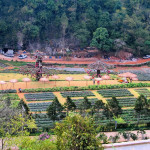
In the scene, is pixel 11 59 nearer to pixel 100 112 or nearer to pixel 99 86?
pixel 99 86

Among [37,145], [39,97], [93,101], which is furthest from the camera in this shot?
[39,97]

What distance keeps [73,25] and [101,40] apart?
9454 mm

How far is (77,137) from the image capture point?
19734 millimetres

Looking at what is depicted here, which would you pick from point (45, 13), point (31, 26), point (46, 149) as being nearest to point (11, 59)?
point (31, 26)

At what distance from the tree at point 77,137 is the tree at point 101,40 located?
49702 mm

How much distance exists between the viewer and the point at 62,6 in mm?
74875

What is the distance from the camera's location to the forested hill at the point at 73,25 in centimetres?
7106

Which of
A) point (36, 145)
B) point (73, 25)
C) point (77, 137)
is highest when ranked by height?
point (73, 25)

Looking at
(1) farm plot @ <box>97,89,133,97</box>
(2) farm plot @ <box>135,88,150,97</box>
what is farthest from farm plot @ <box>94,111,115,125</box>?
(2) farm plot @ <box>135,88,150,97</box>

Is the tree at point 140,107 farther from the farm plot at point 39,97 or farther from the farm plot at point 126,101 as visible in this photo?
the farm plot at point 39,97

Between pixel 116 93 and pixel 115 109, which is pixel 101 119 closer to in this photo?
pixel 115 109

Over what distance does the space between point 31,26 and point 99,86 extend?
29.3 m

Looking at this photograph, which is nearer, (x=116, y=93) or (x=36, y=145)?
(x=36, y=145)

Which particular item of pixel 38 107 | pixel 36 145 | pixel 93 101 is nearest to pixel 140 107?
pixel 93 101
